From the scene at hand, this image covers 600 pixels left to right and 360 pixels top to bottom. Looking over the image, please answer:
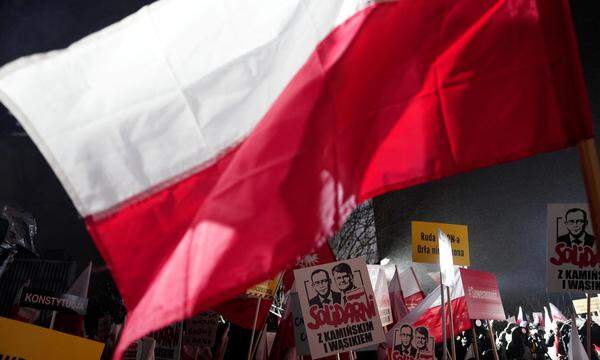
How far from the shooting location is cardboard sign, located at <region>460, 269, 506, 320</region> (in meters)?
4.62

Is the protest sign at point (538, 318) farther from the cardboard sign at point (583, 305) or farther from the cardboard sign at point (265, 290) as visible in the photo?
the cardboard sign at point (265, 290)

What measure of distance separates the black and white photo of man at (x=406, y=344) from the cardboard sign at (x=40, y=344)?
225cm

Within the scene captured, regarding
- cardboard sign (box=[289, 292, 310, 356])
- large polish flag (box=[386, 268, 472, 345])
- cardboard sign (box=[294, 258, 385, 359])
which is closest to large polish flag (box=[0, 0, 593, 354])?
cardboard sign (box=[294, 258, 385, 359])

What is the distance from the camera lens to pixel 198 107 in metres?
1.67

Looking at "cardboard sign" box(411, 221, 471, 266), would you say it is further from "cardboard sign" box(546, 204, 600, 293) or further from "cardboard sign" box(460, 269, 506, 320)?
"cardboard sign" box(546, 204, 600, 293)

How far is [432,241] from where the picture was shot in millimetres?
→ 5828

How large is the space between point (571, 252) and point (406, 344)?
1295mm

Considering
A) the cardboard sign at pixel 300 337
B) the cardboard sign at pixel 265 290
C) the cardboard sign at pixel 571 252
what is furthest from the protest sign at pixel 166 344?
the cardboard sign at pixel 571 252

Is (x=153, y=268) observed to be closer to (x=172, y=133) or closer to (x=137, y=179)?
(x=137, y=179)

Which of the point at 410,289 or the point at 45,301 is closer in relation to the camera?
the point at 45,301

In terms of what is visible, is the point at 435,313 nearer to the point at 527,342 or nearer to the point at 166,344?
the point at 166,344

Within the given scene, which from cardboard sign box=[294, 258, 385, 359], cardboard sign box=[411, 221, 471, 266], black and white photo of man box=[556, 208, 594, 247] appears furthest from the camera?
cardboard sign box=[411, 221, 471, 266]

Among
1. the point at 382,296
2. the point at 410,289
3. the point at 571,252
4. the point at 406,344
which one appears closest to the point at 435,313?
the point at 382,296

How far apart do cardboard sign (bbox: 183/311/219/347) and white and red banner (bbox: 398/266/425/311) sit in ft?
7.50
